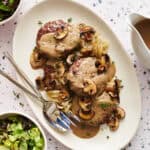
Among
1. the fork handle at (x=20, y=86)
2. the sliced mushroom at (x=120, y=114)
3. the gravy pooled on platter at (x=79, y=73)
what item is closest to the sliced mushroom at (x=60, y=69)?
the gravy pooled on platter at (x=79, y=73)

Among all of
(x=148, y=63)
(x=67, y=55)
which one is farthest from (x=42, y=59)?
(x=148, y=63)

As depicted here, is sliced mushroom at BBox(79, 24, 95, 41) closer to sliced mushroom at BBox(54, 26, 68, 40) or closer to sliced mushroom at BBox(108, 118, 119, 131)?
sliced mushroom at BBox(54, 26, 68, 40)

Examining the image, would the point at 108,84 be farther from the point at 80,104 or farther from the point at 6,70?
the point at 6,70

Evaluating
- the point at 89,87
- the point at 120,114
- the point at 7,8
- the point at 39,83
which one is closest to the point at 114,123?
the point at 120,114

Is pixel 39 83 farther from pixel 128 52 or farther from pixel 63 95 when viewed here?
pixel 128 52

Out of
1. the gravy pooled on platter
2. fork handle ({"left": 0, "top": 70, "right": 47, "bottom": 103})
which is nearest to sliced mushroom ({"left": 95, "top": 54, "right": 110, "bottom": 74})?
the gravy pooled on platter

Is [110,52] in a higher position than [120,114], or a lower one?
higher
